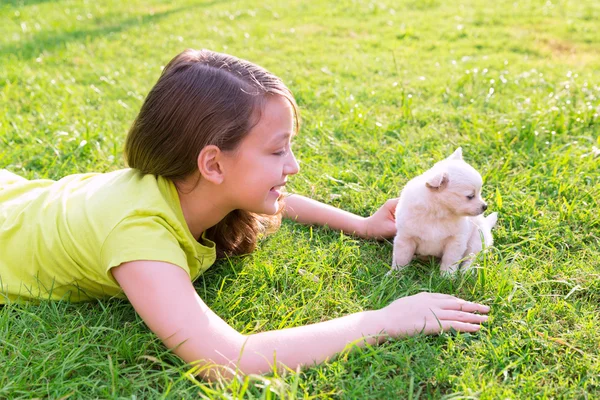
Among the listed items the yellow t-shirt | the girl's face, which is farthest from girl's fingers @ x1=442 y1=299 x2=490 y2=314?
the yellow t-shirt

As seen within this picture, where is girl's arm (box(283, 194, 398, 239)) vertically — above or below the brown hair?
below

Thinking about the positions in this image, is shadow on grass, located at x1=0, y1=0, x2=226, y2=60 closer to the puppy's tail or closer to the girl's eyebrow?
the girl's eyebrow

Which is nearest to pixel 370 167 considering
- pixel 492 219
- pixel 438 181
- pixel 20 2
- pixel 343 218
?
pixel 343 218

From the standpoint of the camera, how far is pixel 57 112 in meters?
4.66

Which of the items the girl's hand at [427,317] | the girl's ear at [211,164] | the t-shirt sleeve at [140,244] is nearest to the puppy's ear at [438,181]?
the girl's hand at [427,317]

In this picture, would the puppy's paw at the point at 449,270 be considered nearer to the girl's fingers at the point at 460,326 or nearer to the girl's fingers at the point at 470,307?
the girl's fingers at the point at 470,307

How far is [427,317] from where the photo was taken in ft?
7.16

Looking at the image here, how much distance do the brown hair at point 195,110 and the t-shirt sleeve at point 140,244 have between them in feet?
0.98

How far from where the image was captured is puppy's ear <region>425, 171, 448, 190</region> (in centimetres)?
256

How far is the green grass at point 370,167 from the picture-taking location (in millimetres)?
2029

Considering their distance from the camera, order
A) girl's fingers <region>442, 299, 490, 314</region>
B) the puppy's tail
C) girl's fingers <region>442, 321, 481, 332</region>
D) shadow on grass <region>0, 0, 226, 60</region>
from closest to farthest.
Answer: girl's fingers <region>442, 321, 481, 332</region> → girl's fingers <region>442, 299, 490, 314</region> → the puppy's tail → shadow on grass <region>0, 0, 226, 60</region>

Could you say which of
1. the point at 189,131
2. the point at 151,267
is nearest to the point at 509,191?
the point at 189,131

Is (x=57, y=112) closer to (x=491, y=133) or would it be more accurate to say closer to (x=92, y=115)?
(x=92, y=115)

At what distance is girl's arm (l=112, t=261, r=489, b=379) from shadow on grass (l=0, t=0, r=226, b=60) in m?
5.22
